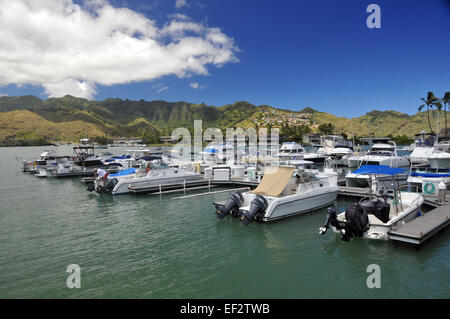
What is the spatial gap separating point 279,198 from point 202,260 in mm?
6689

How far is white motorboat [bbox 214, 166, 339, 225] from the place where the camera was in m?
15.3

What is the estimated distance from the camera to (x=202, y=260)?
10906 millimetres

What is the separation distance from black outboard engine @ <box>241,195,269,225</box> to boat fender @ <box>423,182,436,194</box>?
12.4 meters

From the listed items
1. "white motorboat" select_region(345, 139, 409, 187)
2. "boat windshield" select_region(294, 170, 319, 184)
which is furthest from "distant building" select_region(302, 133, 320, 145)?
"boat windshield" select_region(294, 170, 319, 184)

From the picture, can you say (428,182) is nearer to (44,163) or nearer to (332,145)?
(332,145)

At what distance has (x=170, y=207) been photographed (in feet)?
67.2

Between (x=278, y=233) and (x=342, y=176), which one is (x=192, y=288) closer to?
(x=278, y=233)

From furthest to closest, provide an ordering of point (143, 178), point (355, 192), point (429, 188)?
1. point (143, 178)
2. point (355, 192)
3. point (429, 188)

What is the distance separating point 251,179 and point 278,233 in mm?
14457

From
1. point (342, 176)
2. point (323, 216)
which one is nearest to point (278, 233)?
point (323, 216)

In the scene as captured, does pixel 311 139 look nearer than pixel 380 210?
No

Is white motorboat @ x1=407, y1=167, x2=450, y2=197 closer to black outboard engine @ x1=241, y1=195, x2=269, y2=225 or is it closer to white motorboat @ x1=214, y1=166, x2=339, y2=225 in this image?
white motorboat @ x1=214, y1=166, x2=339, y2=225

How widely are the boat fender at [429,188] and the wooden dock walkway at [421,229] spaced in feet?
16.5

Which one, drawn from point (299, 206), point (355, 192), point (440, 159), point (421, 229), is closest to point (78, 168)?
point (299, 206)
